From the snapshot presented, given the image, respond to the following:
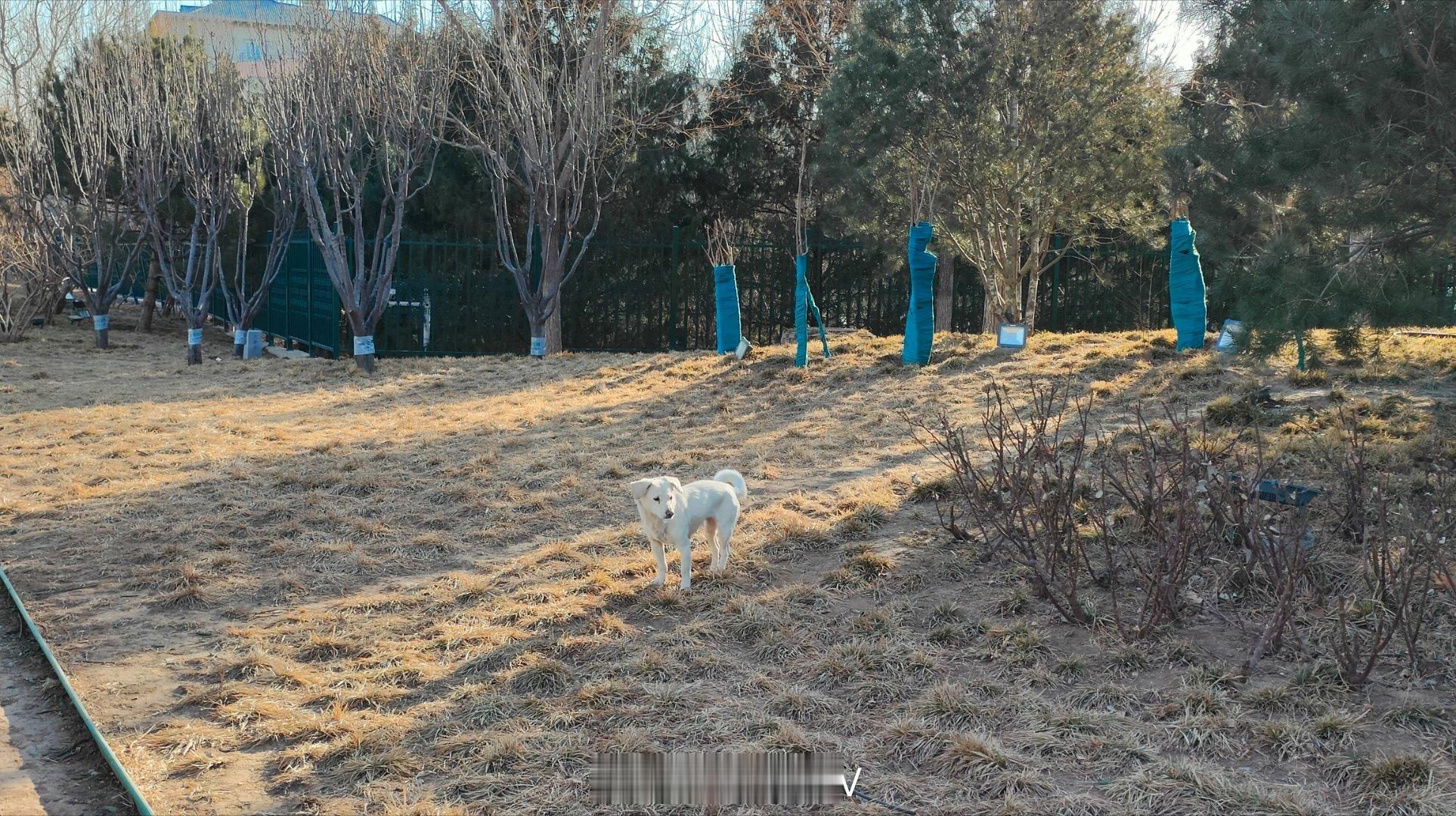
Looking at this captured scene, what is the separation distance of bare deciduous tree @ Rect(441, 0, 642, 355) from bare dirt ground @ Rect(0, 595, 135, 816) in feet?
33.4

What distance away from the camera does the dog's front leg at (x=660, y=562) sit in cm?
524

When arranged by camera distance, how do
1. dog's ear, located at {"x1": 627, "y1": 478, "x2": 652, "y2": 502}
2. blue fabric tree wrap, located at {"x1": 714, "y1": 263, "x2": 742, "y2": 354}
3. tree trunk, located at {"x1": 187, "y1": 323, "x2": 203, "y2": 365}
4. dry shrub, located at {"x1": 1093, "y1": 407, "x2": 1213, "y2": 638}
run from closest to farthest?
dry shrub, located at {"x1": 1093, "y1": 407, "x2": 1213, "y2": 638} < dog's ear, located at {"x1": 627, "y1": 478, "x2": 652, "y2": 502} < blue fabric tree wrap, located at {"x1": 714, "y1": 263, "x2": 742, "y2": 354} < tree trunk, located at {"x1": 187, "y1": 323, "x2": 203, "y2": 365}

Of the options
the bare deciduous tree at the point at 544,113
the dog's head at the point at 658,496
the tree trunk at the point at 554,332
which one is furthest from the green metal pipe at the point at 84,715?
the tree trunk at the point at 554,332

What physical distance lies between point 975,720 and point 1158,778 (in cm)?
65

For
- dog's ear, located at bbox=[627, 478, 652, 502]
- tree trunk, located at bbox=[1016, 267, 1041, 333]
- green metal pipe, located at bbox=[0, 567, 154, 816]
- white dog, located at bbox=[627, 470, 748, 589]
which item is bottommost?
green metal pipe, located at bbox=[0, 567, 154, 816]

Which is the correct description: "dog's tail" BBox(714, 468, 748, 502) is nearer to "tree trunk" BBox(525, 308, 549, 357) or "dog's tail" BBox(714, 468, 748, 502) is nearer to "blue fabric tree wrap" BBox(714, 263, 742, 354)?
"blue fabric tree wrap" BBox(714, 263, 742, 354)

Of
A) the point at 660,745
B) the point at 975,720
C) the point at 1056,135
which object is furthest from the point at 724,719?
the point at 1056,135

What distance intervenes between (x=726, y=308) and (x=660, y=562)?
25.5 ft

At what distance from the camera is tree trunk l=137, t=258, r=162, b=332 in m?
18.4

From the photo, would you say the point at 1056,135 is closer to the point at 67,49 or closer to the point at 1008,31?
the point at 1008,31

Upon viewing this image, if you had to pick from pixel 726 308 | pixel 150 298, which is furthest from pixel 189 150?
pixel 726 308

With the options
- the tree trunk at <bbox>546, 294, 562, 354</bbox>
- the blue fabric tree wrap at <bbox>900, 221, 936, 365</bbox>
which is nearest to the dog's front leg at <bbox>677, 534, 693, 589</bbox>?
the blue fabric tree wrap at <bbox>900, 221, 936, 365</bbox>

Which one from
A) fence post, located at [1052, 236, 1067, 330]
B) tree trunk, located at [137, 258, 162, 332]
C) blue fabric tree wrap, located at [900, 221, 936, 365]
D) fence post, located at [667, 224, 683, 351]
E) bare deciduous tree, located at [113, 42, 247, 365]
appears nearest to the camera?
blue fabric tree wrap, located at [900, 221, 936, 365]

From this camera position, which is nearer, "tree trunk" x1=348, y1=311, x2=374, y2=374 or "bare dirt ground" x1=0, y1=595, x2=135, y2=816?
"bare dirt ground" x1=0, y1=595, x2=135, y2=816
